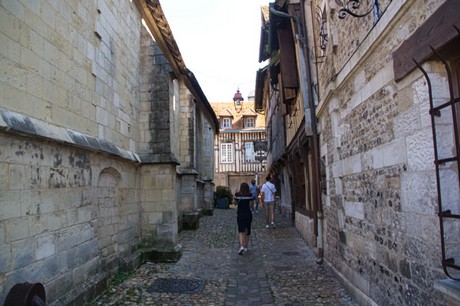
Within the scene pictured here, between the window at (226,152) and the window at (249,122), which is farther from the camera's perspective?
the window at (249,122)

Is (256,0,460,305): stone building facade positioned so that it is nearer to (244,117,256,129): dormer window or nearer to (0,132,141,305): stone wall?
(0,132,141,305): stone wall

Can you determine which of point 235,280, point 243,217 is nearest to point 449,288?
point 235,280

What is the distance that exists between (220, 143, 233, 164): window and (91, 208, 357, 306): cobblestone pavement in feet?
68.4

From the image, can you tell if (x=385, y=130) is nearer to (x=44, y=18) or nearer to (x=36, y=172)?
(x=36, y=172)

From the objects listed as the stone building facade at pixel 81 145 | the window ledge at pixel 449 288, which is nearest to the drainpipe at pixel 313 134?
the stone building facade at pixel 81 145

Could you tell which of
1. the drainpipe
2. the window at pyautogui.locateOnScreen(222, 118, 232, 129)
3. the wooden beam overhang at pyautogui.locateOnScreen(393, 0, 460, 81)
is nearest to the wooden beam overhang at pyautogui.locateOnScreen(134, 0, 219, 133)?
the drainpipe

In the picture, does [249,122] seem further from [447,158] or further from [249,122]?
[447,158]

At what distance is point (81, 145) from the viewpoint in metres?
4.68

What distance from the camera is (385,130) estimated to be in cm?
364

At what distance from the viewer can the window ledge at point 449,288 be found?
2.35 metres

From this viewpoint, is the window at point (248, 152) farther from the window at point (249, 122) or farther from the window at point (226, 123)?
the window at point (226, 123)

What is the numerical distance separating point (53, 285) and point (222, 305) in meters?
2.05

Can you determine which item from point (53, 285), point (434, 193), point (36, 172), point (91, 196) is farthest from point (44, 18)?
point (434, 193)

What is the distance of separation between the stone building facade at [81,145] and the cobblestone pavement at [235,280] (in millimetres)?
492
